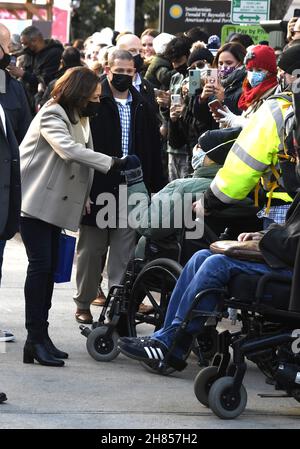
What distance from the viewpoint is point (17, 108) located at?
29.0 ft

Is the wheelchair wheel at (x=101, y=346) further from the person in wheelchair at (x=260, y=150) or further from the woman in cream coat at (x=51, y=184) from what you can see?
the person in wheelchair at (x=260, y=150)

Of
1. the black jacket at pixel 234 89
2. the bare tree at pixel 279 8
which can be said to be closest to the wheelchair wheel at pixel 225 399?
the black jacket at pixel 234 89

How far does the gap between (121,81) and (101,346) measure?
2.31 metres

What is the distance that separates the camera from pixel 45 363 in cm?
765

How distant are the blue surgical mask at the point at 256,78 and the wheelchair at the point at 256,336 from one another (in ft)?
8.77

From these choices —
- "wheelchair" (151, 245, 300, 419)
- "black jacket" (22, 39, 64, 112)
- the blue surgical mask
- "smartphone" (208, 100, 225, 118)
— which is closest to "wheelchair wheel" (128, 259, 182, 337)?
"wheelchair" (151, 245, 300, 419)

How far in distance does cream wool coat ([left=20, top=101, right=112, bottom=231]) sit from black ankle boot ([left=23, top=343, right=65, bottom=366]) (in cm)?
79

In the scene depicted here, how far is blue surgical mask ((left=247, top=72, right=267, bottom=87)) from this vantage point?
28.8 feet

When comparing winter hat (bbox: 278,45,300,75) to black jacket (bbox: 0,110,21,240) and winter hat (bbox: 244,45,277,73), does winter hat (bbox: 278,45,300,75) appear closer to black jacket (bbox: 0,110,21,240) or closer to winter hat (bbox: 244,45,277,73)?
black jacket (bbox: 0,110,21,240)

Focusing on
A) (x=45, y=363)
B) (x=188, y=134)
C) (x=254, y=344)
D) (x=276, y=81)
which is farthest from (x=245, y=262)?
(x=188, y=134)

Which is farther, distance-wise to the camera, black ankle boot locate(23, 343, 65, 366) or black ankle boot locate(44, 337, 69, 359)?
black ankle boot locate(44, 337, 69, 359)

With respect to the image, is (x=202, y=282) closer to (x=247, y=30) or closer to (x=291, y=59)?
(x=291, y=59)

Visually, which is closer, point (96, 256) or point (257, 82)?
point (257, 82)

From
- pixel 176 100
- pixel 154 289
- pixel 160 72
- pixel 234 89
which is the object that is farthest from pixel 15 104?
pixel 160 72
